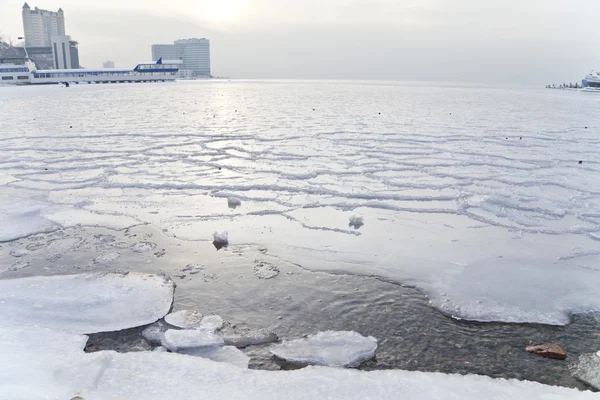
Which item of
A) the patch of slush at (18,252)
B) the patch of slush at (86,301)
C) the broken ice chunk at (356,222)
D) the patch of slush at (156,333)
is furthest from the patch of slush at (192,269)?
the broken ice chunk at (356,222)

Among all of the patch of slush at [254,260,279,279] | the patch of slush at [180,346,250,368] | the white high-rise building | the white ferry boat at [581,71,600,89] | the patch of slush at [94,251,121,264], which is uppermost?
the white high-rise building

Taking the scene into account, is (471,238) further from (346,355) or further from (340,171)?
(340,171)

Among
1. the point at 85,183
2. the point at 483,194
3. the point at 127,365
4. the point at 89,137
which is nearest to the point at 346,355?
the point at 127,365

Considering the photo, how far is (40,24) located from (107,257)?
8261 inches

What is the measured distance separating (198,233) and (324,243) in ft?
5.52

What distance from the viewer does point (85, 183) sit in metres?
8.16

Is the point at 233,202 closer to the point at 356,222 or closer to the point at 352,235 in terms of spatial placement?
the point at 356,222

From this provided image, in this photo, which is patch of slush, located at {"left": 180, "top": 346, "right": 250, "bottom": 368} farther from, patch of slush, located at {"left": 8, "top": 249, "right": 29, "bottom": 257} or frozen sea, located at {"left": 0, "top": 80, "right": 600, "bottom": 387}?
patch of slush, located at {"left": 8, "top": 249, "right": 29, "bottom": 257}

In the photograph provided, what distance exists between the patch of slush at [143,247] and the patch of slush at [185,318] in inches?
63.3

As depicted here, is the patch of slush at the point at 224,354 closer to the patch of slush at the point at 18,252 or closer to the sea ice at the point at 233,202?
the patch of slush at the point at 18,252

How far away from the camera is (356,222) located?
6.10 m

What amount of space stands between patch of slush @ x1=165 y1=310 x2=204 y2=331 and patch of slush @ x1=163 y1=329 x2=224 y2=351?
153 mm

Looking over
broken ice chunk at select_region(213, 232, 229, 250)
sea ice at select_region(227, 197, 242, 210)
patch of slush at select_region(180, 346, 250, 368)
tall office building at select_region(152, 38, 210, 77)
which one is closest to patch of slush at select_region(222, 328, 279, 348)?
patch of slush at select_region(180, 346, 250, 368)

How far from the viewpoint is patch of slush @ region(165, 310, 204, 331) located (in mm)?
3665
